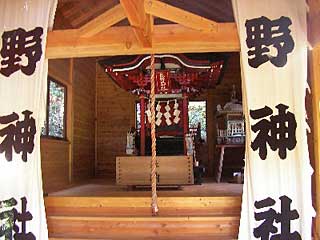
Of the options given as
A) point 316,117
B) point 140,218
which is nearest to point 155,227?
point 140,218

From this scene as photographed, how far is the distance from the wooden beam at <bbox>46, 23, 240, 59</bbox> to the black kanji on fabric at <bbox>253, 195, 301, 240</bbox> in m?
1.81

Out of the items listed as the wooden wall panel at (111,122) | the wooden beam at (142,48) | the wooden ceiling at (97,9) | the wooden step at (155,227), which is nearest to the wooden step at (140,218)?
the wooden step at (155,227)

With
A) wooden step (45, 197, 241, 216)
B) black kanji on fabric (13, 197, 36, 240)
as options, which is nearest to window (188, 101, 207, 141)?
wooden step (45, 197, 241, 216)

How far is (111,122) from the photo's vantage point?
29.1 feet

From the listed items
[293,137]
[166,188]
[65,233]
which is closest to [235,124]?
[166,188]

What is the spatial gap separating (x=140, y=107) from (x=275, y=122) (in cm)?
371

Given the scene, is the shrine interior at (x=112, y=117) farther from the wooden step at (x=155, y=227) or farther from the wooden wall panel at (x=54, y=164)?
the wooden step at (x=155, y=227)

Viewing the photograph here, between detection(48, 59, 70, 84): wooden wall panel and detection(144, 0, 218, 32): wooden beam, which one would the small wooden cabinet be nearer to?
detection(48, 59, 70, 84): wooden wall panel

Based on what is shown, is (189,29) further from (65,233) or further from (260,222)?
(65,233)

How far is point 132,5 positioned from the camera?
3221 millimetres

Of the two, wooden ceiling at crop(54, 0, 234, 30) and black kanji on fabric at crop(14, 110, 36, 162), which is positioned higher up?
wooden ceiling at crop(54, 0, 234, 30)

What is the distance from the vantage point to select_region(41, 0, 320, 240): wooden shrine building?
4.07 metres

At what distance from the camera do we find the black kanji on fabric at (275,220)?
11.9 ft

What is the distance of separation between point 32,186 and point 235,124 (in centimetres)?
460
